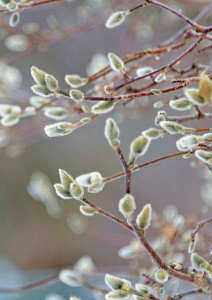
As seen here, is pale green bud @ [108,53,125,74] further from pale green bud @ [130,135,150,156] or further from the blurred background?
the blurred background

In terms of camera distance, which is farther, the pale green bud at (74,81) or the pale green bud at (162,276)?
the pale green bud at (74,81)

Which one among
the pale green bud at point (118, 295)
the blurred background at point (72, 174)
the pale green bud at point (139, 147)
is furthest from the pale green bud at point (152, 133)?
the blurred background at point (72, 174)

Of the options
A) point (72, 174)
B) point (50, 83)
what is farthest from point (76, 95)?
point (72, 174)

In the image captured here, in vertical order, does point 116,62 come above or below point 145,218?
above

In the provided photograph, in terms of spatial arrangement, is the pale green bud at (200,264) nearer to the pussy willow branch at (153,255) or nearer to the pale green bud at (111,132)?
the pussy willow branch at (153,255)

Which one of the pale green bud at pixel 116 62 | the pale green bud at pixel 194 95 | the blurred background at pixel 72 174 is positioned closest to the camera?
the pale green bud at pixel 194 95

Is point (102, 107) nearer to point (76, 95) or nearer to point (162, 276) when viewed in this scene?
point (76, 95)

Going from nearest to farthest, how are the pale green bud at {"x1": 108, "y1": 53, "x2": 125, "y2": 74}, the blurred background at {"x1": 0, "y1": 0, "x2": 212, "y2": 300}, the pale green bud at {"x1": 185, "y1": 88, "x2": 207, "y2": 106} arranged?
the pale green bud at {"x1": 185, "y1": 88, "x2": 207, "y2": 106}
the pale green bud at {"x1": 108, "y1": 53, "x2": 125, "y2": 74}
the blurred background at {"x1": 0, "y1": 0, "x2": 212, "y2": 300}

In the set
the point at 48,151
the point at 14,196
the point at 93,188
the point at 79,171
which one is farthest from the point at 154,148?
the point at 93,188

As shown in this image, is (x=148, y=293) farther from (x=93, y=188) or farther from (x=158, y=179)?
(x=158, y=179)

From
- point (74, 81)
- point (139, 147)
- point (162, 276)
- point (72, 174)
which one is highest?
point (72, 174)

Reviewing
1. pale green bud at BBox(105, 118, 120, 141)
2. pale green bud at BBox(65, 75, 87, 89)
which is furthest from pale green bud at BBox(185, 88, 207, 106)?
pale green bud at BBox(65, 75, 87, 89)
